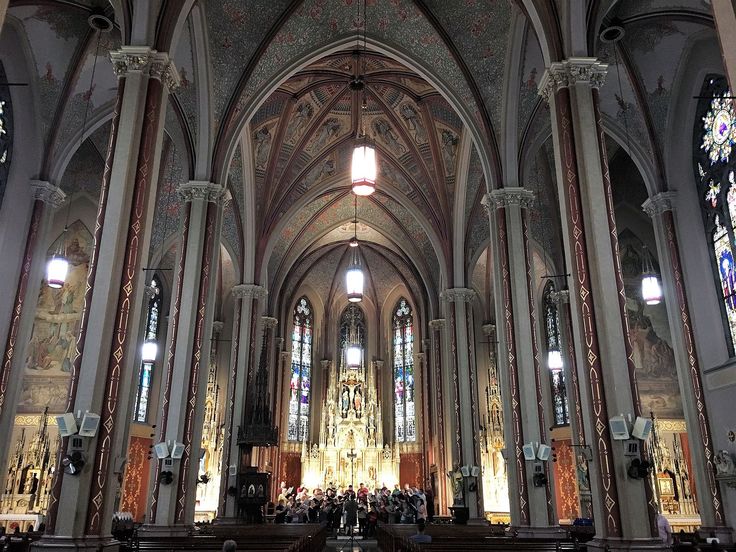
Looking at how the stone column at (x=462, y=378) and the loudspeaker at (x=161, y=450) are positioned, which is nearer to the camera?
the loudspeaker at (x=161, y=450)

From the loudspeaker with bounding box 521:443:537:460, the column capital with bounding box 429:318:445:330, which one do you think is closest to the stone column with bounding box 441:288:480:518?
the column capital with bounding box 429:318:445:330

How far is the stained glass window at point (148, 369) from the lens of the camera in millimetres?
23516

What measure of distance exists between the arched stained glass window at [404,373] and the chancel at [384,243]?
2873 mm

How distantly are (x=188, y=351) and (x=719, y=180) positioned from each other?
12.9m

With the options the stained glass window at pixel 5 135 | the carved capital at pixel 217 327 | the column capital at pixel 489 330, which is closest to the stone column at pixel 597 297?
the stained glass window at pixel 5 135

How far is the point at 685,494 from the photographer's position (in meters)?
18.0

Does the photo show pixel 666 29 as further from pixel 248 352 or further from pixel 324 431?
pixel 324 431

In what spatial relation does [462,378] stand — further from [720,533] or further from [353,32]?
[353,32]

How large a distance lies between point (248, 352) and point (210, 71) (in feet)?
32.1

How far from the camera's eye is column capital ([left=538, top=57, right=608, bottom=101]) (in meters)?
10.5

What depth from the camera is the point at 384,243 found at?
29.0 metres

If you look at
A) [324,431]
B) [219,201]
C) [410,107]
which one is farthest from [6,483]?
[410,107]

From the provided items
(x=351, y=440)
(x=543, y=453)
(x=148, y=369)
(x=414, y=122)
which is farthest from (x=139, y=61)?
(x=351, y=440)

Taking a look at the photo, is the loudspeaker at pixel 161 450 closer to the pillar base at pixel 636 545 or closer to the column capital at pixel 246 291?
the pillar base at pixel 636 545
